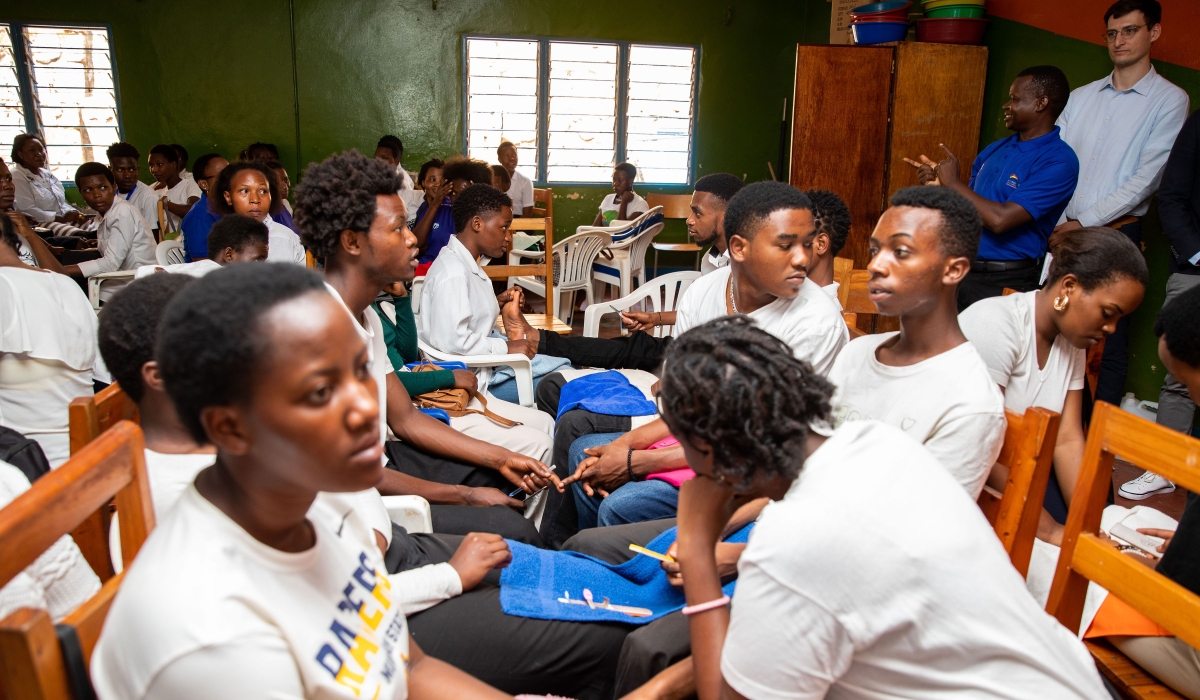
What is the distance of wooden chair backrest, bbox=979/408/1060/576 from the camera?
4.30ft

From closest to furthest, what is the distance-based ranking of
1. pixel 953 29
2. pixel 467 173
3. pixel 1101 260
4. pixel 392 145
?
pixel 1101 260 → pixel 953 29 → pixel 467 173 → pixel 392 145

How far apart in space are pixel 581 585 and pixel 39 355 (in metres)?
1.75

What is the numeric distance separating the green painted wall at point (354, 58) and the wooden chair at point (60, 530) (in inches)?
287

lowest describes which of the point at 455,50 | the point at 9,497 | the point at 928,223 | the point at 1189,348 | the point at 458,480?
the point at 458,480

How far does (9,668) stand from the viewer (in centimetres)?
70

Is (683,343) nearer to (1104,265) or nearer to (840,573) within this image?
(840,573)

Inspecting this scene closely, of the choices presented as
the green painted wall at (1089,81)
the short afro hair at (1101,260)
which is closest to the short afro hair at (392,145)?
the green painted wall at (1089,81)

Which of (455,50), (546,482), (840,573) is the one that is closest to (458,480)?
(546,482)

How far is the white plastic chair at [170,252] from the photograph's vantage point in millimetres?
4594

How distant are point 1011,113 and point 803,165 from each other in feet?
5.05

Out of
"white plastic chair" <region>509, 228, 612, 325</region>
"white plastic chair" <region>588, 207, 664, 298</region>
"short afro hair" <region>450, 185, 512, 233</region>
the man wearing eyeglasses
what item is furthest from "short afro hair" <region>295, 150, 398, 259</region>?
"white plastic chair" <region>588, 207, 664, 298</region>

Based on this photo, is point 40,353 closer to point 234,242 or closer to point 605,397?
point 234,242

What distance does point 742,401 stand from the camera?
0.97 m

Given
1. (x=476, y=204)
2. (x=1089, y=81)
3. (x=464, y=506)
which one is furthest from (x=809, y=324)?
(x=1089, y=81)
